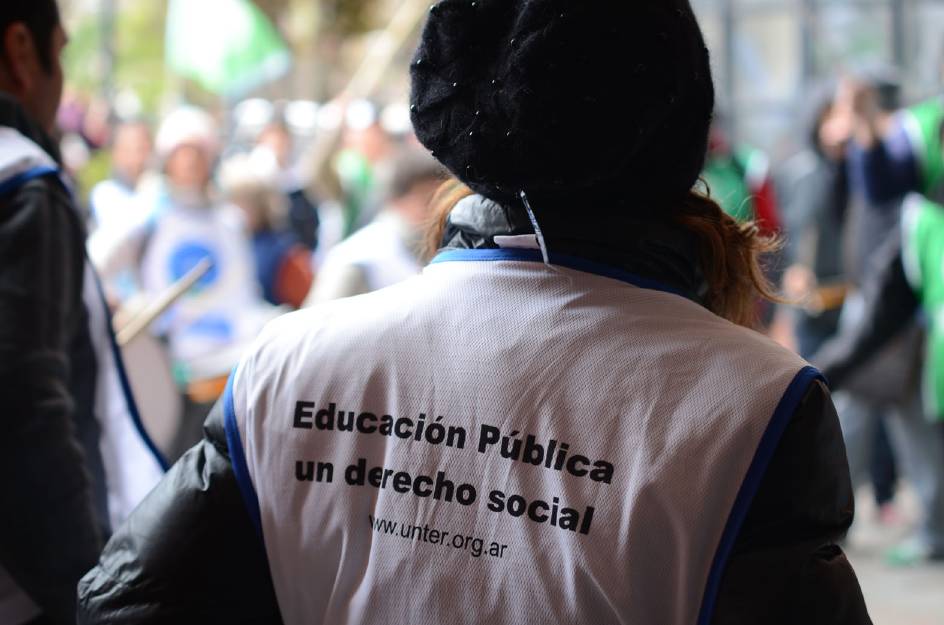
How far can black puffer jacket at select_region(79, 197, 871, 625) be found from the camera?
1.56m

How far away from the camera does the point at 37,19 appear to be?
2.62m

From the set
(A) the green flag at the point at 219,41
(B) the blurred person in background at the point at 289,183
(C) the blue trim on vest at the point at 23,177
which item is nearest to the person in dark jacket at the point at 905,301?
(C) the blue trim on vest at the point at 23,177

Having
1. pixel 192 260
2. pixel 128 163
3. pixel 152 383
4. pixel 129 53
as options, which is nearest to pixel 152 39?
pixel 129 53

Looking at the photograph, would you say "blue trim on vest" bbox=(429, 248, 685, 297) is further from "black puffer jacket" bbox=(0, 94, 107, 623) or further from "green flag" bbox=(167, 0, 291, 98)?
Result: "green flag" bbox=(167, 0, 291, 98)

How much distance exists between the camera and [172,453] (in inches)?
232

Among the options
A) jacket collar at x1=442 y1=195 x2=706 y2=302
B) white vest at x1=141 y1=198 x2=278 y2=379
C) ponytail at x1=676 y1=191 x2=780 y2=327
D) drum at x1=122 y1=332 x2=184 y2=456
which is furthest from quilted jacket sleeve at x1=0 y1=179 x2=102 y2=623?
white vest at x1=141 y1=198 x2=278 y2=379

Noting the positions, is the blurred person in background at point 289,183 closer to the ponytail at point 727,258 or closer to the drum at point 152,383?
the drum at point 152,383

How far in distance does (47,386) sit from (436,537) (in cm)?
81

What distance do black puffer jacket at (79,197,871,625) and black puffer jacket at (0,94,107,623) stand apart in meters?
0.42

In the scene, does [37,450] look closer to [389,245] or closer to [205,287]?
[389,245]

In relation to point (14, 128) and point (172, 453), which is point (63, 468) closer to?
point (14, 128)

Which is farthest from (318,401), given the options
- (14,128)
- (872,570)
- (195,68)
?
(195,68)

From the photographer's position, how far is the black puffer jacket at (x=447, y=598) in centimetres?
156

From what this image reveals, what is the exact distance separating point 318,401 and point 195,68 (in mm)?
9588
